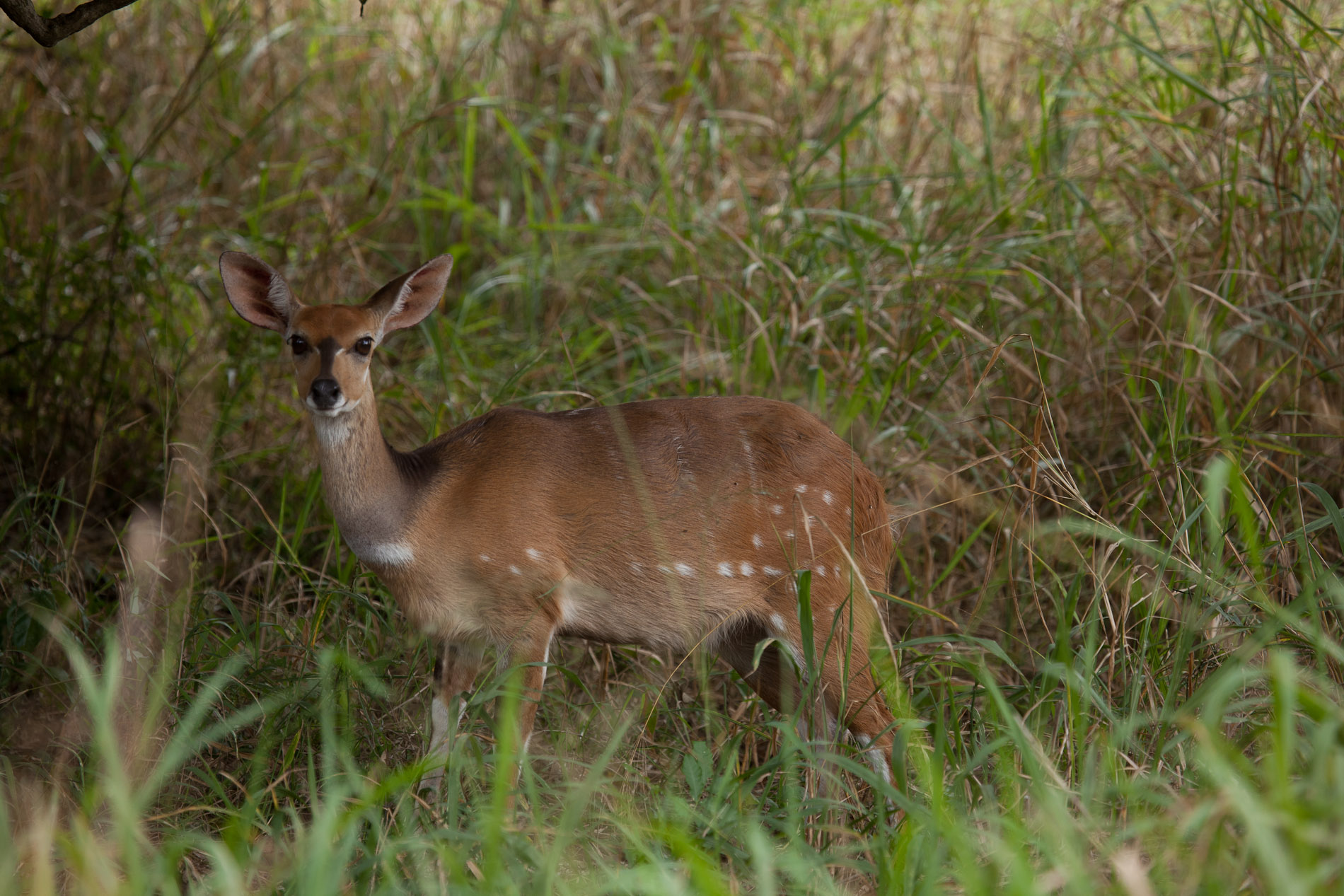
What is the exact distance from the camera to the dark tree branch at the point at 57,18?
3.01 meters

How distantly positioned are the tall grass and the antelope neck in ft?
0.98

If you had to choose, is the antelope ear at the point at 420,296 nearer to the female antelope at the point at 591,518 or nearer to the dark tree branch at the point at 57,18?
the female antelope at the point at 591,518

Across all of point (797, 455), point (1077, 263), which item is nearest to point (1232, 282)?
point (1077, 263)

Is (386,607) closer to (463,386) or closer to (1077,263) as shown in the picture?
(463,386)

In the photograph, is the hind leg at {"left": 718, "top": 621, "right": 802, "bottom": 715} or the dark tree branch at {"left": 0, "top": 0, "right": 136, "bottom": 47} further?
the hind leg at {"left": 718, "top": 621, "right": 802, "bottom": 715}

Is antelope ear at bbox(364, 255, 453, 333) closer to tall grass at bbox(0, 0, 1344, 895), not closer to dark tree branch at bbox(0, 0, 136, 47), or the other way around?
tall grass at bbox(0, 0, 1344, 895)

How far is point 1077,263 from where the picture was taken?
16.2 feet

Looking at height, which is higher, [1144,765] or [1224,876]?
[1224,876]

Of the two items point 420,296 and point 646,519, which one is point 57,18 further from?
point 646,519

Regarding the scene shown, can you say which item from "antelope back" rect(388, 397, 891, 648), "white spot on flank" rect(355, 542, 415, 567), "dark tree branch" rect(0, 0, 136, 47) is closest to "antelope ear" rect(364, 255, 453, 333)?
"antelope back" rect(388, 397, 891, 648)

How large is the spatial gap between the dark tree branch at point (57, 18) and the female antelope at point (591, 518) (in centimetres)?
71

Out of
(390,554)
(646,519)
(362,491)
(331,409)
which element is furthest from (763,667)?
(331,409)

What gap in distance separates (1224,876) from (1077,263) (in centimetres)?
329

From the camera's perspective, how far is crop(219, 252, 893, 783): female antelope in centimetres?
340
